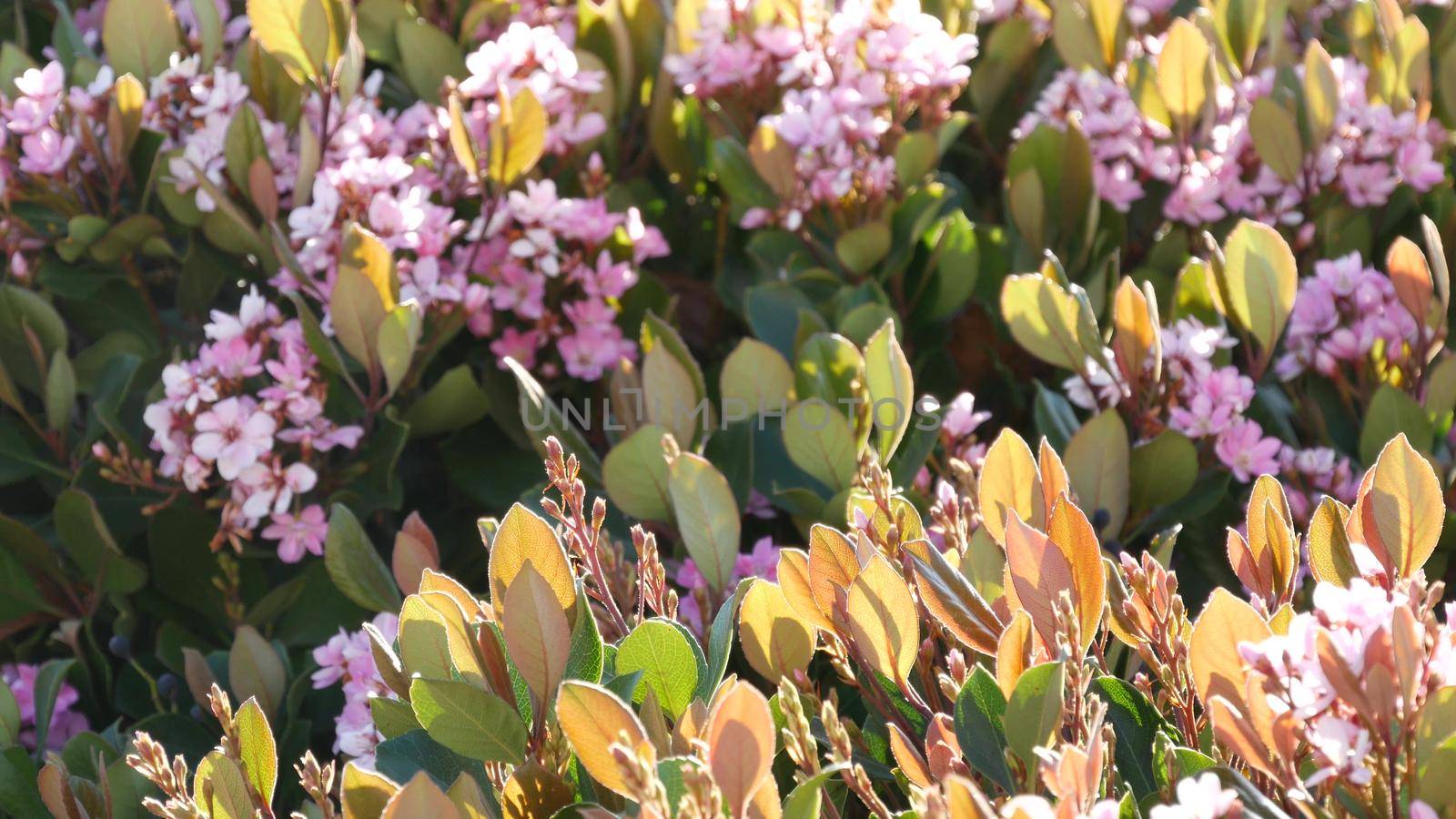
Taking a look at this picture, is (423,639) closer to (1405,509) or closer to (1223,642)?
(1223,642)

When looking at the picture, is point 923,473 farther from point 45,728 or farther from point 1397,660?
point 45,728

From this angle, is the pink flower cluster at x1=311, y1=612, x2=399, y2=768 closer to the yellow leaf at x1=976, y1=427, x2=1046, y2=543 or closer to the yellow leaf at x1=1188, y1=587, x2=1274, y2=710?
the yellow leaf at x1=976, y1=427, x2=1046, y2=543

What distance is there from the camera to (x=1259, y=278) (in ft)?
5.19

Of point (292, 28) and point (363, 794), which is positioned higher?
point (292, 28)

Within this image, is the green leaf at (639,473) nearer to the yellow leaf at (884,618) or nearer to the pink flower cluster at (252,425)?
the pink flower cluster at (252,425)

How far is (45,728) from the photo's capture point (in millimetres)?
1525

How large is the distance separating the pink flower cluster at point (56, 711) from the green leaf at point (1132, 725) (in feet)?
4.26

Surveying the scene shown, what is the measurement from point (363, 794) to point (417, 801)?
0.11 m

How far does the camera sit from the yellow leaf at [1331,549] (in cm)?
107

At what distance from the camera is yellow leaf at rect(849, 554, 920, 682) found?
3.25 feet

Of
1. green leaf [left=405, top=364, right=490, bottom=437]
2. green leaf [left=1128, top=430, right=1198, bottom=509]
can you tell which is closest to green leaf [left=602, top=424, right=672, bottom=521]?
green leaf [left=405, top=364, right=490, bottom=437]

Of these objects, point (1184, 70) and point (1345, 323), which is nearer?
point (1345, 323)

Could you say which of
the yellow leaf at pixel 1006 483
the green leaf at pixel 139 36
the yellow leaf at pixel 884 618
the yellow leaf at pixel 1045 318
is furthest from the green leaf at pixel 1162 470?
the green leaf at pixel 139 36

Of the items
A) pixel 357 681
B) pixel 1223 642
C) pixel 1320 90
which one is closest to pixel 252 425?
pixel 357 681
